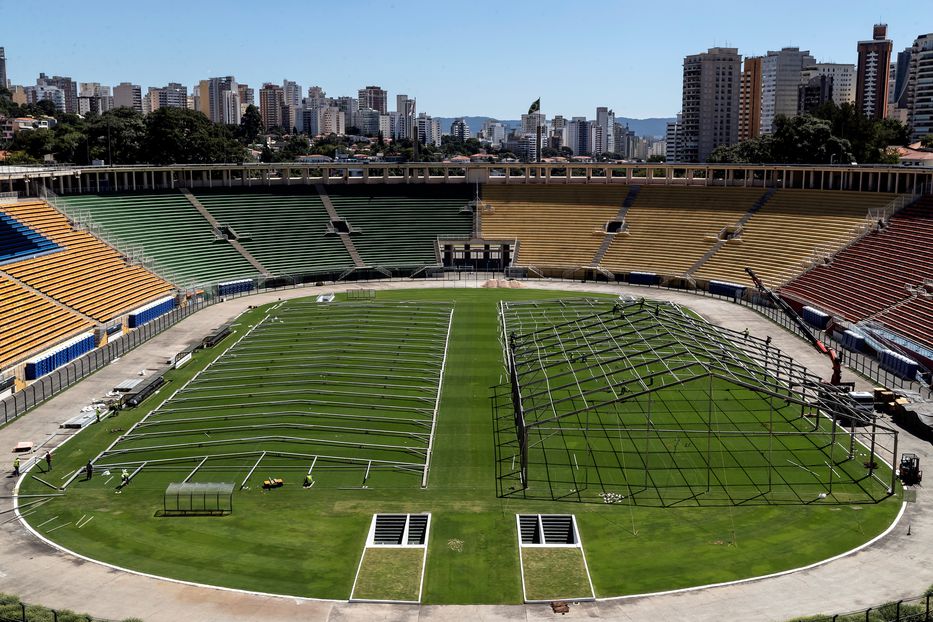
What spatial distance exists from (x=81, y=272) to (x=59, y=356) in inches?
480

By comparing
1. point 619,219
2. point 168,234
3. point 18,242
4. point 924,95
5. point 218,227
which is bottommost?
point 168,234

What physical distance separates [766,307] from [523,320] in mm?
18662

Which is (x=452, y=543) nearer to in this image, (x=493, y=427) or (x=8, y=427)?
(x=493, y=427)

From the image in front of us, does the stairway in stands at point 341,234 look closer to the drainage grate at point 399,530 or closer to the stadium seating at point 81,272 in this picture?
the stadium seating at point 81,272

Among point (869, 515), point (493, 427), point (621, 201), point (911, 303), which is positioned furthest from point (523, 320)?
point (621, 201)

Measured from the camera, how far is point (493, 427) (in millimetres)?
36031

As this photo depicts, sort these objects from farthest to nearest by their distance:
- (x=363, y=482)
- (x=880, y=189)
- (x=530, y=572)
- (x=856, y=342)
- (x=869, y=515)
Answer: (x=880, y=189) < (x=856, y=342) < (x=363, y=482) < (x=869, y=515) < (x=530, y=572)

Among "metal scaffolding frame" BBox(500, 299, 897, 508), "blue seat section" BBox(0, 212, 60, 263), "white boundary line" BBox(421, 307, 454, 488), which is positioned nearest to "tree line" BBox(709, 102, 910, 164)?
"white boundary line" BBox(421, 307, 454, 488)

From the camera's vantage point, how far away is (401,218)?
8112cm

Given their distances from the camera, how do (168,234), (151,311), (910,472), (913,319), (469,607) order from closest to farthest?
1. (469,607)
2. (910,472)
3. (913,319)
4. (151,311)
5. (168,234)

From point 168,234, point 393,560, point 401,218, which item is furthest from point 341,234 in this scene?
point 393,560

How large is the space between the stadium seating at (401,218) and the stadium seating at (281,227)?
7.52ft

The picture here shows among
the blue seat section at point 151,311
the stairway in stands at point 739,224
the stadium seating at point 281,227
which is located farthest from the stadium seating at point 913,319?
the blue seat section at point 151,311

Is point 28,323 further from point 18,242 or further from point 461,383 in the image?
point 461,383
